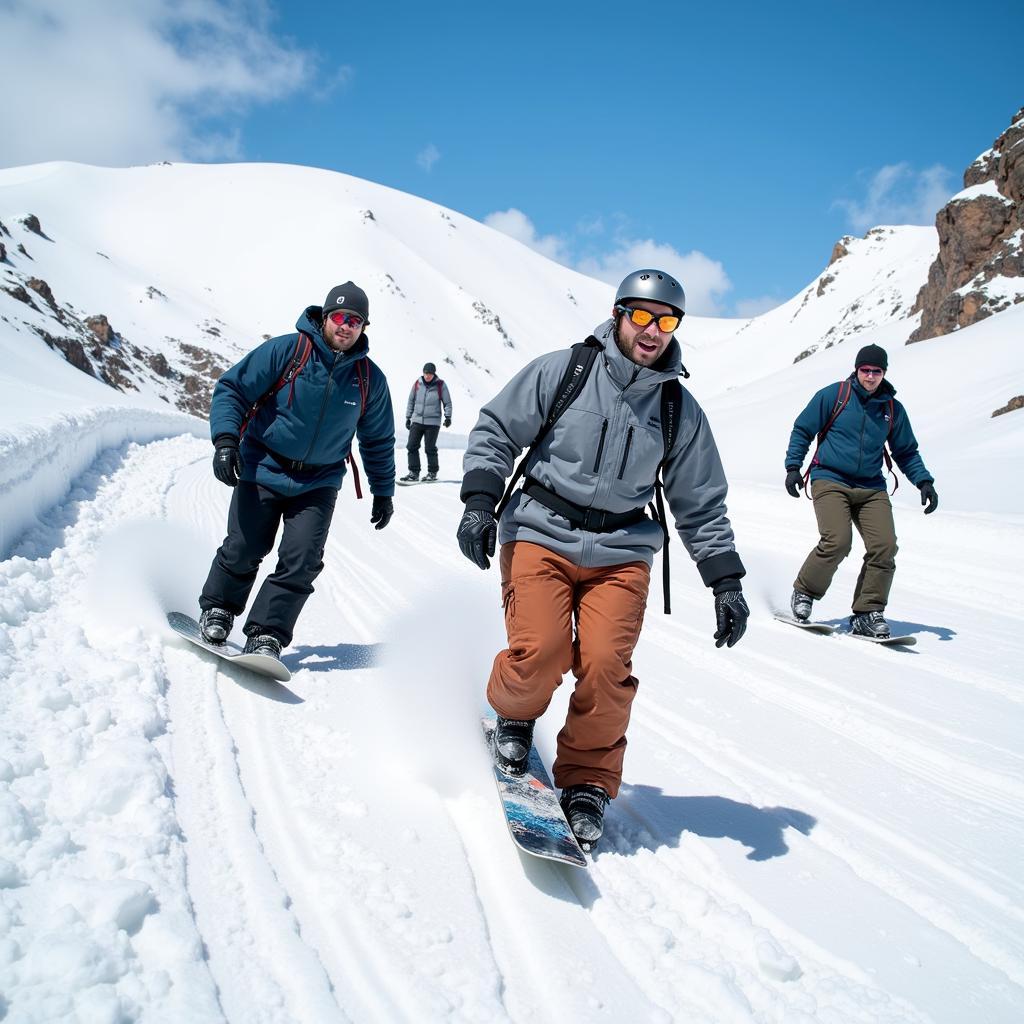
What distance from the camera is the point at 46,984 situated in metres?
1.64

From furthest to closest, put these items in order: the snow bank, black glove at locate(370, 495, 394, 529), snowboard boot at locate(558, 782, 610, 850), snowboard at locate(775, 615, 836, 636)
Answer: snowboard at locate(775, 615, 836, 636) → the snow bank → black glove at locate(370, 495, 394, 529) → snowboard boot at locate(558, 782, 610, 850)

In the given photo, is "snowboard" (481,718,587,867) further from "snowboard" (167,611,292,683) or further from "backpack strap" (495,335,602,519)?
"snowboard" (167,611,292,683)

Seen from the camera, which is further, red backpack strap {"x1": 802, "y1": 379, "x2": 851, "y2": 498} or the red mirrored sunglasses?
red backpack strap {"x1": 802, "y1": 379, "x2": 851, "y2": 498}

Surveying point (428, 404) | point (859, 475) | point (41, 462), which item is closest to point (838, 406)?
point (859, 475)

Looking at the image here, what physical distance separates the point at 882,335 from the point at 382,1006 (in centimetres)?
4826

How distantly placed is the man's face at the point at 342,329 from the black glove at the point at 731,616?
2.28m

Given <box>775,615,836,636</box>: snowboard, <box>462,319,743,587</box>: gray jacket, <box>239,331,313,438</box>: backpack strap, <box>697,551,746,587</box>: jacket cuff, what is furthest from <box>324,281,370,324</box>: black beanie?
<box>775,615,836,636</box>: snowboard

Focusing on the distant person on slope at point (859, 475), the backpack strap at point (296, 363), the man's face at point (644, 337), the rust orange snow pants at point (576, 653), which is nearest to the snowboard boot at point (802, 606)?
the distant person on slope at point (859, 475)

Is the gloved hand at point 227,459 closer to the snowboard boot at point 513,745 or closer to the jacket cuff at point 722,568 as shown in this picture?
the snowboard boot at point 513,745

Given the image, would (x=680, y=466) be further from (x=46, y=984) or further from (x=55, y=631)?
(x=55, y=631)

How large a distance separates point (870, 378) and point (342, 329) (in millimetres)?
4109

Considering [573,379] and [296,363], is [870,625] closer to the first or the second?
[573,379]

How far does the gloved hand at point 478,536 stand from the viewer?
2832 mm

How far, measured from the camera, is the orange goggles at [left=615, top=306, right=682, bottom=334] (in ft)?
9.45
